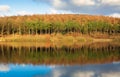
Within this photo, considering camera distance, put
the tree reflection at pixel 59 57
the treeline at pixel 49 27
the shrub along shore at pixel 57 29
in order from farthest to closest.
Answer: the treeline at pixel 49 27 → the shrub along shore at pixel 57 29 → the tree reflection at pixel 59 57

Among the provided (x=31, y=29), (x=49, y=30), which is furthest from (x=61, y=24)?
(x=31, y=29)

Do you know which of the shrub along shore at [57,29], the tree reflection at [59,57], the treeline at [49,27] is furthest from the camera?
the treeline at [49,27]

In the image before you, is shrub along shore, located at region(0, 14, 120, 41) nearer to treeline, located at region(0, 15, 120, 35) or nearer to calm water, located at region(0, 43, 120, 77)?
treeline, located at region(0, 15, 120, 35)

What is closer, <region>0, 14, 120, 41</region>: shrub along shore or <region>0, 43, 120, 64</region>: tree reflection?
<region>0, 43, 120, 64</region>: tree reflection

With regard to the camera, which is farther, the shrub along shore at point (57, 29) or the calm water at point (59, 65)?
the shrub along shore at point (57, 29)

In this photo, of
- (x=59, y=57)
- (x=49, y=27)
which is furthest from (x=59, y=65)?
(x=49, y=27)

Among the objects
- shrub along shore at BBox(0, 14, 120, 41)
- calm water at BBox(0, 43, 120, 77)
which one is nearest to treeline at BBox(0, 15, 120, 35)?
shrub along shore at BBox(0, 14, 120, 41)

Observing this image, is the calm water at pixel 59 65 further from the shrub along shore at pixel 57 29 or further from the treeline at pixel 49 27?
the treeline at pixel 49 27

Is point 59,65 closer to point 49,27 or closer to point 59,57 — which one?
point 59,57

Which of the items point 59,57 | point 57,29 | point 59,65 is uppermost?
point 59,65

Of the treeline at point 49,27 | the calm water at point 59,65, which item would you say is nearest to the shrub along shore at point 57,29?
the treeline at point 49,27

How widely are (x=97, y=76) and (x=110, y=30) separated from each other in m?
73.9

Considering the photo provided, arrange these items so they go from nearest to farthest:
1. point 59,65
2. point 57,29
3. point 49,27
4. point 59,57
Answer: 1. point 59,65
2. point 59,57
3. point 49,27
4. point 57,29

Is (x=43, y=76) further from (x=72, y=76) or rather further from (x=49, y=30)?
(x=49, y=30)
